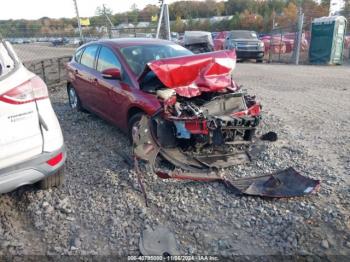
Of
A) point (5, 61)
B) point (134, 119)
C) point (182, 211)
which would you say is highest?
point (5, 61)

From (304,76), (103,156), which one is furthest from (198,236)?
(304,76)

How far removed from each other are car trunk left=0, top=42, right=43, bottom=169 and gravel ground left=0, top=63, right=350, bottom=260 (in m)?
0.76

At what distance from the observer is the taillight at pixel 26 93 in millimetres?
2708

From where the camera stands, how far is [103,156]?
4641 millimetres

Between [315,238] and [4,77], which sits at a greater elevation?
[4,77]

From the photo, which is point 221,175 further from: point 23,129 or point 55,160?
point 23,129

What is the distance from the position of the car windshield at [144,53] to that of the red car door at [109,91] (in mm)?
190

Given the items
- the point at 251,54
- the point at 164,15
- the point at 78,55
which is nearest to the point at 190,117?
the point at 78,55

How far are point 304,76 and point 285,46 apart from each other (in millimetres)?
10408

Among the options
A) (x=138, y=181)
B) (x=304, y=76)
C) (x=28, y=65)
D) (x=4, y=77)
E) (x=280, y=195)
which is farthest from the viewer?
(x=304, y=76)

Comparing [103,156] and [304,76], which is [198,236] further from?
[304,76]

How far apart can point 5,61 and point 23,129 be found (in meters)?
0.69

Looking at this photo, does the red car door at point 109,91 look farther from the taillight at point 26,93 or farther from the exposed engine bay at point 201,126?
the taillight at point 26,93

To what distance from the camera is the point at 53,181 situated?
11.6 ft
